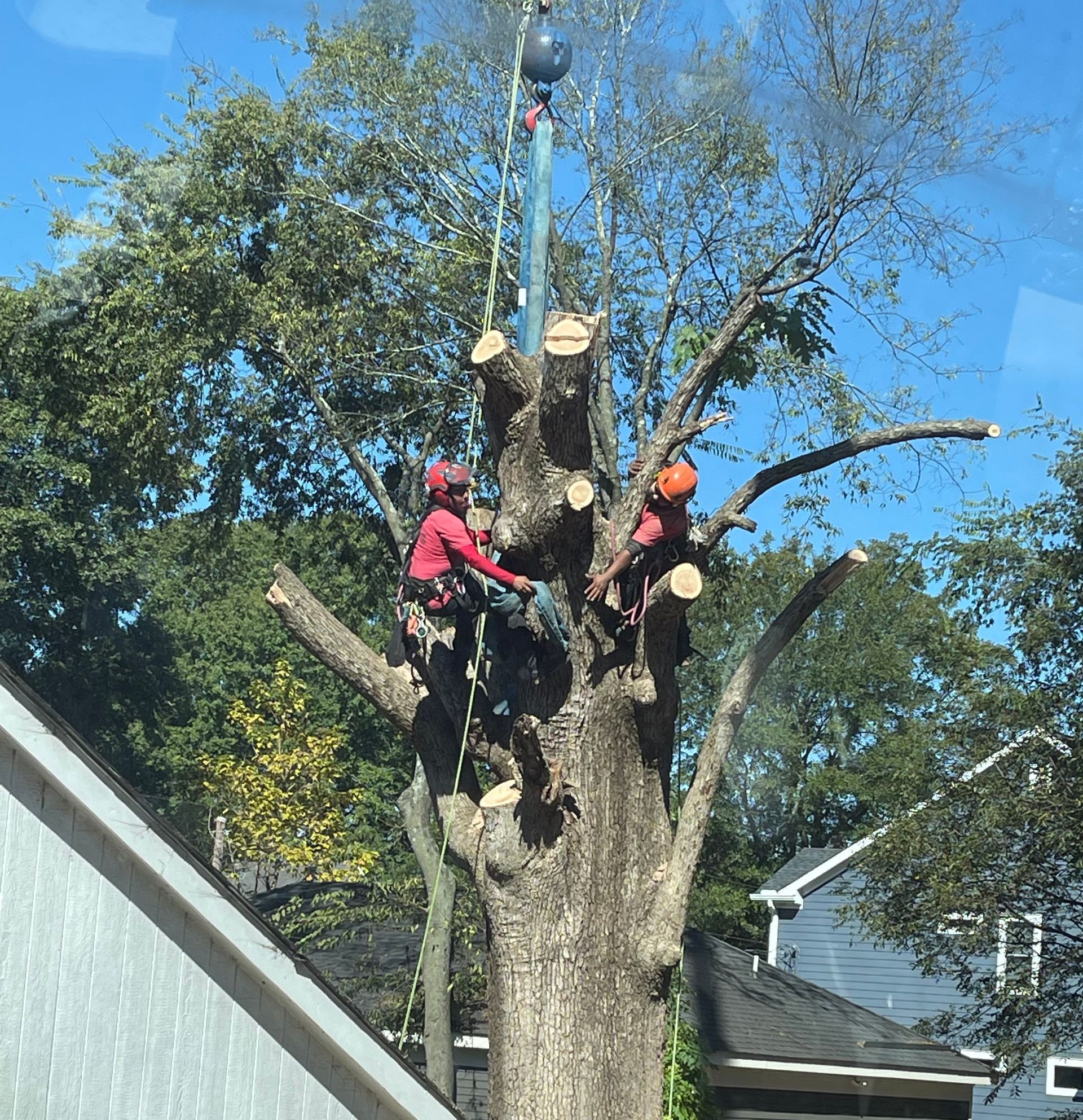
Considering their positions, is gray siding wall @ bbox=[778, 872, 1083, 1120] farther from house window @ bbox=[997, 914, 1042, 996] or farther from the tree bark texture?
the tree bark texture

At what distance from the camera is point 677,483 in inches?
275

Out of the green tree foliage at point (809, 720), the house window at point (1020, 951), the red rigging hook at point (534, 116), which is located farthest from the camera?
the green tree foliage at point (809, 720)

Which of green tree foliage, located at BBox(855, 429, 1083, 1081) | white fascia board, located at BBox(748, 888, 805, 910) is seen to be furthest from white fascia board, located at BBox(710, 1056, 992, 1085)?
white fascia board, located at BBox(748, 888, 805, 910)

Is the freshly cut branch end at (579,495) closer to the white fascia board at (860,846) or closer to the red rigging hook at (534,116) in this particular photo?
the red rigging hook at (534,116)

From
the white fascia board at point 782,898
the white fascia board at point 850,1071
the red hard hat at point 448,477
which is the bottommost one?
the white fascia board at point 850,1071

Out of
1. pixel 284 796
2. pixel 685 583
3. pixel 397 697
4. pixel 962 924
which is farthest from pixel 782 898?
pixel 685 583

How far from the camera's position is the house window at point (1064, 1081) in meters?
20.7

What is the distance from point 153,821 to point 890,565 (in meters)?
12.6

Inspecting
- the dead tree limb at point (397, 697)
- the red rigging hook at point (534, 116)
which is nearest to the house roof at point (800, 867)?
the red rigging hook at point (534, 116)

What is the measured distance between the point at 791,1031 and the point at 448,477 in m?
11.1

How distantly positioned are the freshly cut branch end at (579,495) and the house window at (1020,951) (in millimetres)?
8019

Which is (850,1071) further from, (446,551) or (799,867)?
(446,551)

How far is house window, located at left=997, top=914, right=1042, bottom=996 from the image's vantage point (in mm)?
12891

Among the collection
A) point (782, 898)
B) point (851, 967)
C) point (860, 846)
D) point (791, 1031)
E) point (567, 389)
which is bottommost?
point (791, 1031)
